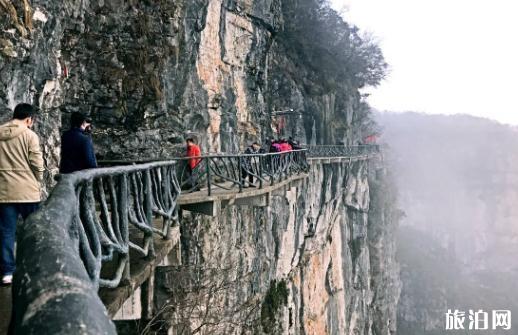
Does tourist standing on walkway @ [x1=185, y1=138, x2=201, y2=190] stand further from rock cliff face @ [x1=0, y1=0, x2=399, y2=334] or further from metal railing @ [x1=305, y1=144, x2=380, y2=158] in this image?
metal railing @ [x1=305, y1=144, x2=380, y2=158]

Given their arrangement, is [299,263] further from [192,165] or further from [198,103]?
[192,165]

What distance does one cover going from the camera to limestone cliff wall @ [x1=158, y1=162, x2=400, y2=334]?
9.64 m

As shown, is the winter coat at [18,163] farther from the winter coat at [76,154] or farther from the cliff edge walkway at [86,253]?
the cliff edge walkway at [86,253]

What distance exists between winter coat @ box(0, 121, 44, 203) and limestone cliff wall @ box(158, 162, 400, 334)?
381 cm

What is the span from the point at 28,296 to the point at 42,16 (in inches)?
248

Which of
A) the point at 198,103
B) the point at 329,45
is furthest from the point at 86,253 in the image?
the point at 329,45

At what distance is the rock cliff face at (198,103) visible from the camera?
21.7 ft

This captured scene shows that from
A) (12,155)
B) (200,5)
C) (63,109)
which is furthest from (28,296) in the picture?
(200,5)

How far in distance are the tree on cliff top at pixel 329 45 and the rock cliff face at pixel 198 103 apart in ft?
10.8

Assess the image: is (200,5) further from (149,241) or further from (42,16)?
(149,241)

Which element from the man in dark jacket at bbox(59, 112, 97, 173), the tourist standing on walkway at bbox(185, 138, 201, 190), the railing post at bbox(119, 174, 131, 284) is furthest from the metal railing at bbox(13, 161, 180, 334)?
the tourist standing on walkway at bbox(185, 138, 201, 190)

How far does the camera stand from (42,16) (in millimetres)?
6270

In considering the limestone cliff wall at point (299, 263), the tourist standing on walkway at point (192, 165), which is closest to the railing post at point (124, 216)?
the limestone cliff wall at point (299, 263)

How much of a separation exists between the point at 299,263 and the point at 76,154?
16218 millimetres
